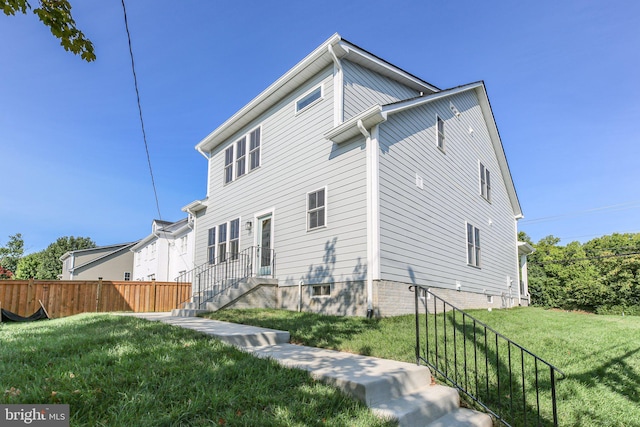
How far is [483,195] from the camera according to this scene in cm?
1462

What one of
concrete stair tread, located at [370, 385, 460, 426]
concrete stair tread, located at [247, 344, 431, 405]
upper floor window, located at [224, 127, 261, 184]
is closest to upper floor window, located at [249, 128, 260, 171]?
upper floor window, located at [224, 127, 261, 184]

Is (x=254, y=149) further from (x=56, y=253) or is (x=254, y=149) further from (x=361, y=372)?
(x=56, y=253)

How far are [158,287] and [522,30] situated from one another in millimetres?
14509

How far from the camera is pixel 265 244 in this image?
11.6 m

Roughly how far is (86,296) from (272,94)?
9.04 m

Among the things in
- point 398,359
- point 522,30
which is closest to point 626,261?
point 522,30

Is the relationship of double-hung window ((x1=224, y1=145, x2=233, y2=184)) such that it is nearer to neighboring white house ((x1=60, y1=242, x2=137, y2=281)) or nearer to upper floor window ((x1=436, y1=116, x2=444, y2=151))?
upper floor window ((x1=436, y1=116, x2=444, y2=151))

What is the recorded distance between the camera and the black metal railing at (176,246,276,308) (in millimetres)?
11047

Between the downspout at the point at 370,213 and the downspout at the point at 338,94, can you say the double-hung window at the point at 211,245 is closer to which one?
the downspout at the point at 338,94

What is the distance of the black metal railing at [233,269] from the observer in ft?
36.2

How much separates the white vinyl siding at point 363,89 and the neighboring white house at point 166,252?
1389 centimetres

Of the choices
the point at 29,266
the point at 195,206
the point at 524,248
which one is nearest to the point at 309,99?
the point at 195,206

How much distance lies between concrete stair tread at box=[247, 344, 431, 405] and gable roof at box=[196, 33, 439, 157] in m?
7.20

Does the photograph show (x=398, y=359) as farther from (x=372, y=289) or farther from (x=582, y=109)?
(x=582, y=109)
